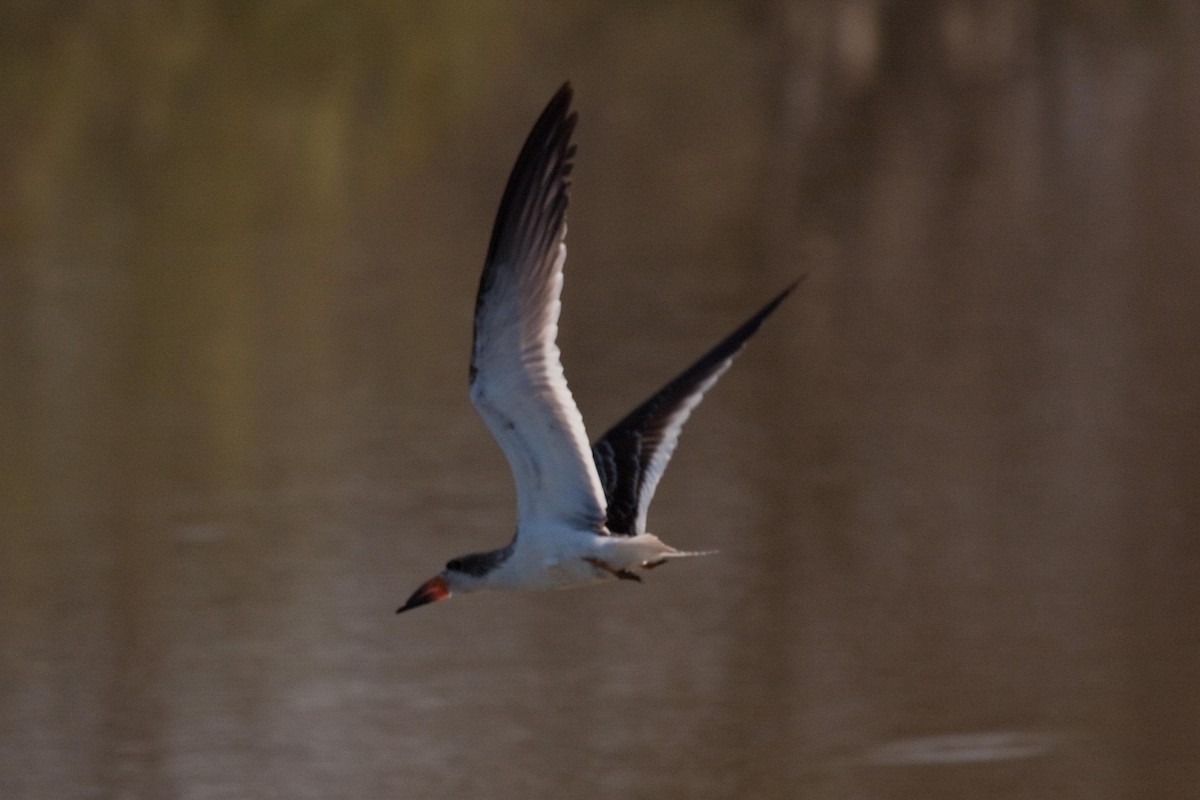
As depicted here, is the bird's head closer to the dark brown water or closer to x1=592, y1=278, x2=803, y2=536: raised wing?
x1=592, y1=278, x2=803, y2=536: raised wing

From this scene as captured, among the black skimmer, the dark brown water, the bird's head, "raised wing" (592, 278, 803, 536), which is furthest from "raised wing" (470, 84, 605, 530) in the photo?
the dark brown water

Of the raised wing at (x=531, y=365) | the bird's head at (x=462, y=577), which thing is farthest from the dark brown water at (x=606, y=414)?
the raised wing at (x=531, y=365)

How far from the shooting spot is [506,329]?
5422mm

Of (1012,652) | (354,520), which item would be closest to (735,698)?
(1012,652)

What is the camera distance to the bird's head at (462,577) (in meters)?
5.55

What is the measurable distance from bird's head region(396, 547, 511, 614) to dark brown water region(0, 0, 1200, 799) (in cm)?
140

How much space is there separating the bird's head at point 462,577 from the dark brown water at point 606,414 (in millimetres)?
1400

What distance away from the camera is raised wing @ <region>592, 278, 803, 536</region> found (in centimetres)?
577

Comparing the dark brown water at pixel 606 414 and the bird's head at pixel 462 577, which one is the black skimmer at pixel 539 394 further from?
the dark brown water at pixel 606 414

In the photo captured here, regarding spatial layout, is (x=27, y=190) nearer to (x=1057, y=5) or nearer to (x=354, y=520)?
(x=354, y=520)

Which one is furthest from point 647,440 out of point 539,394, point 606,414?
point 606,414

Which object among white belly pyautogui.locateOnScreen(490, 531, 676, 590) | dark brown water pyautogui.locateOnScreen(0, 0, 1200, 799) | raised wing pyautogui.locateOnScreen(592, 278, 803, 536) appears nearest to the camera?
white belly pyautogui.locateOnScreen(490, 531, 676, 590)

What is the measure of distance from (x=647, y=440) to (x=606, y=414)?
174 inches

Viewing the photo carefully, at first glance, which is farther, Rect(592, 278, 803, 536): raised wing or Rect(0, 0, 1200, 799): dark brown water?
Rect(0, 0, 1200, 799): dark brown water
